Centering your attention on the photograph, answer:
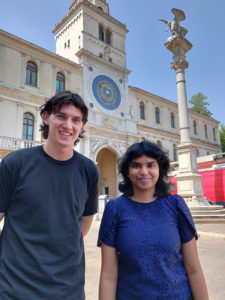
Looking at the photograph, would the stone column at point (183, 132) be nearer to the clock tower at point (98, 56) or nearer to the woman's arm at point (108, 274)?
the woman's arm at point (108, 274)

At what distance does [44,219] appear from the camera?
1.42m

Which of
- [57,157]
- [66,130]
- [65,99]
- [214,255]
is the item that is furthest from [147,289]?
[214,255]

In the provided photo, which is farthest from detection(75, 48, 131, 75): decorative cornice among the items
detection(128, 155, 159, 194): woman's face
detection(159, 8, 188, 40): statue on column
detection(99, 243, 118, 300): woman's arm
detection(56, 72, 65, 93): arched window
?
detection(99, 243, 118, 300): woman's arm

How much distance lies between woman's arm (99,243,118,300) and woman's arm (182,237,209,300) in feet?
1.67

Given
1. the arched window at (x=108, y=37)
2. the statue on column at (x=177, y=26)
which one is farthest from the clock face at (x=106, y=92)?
the statue on column at (x=177, y=26)

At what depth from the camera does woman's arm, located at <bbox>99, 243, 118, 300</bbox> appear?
1463 mm

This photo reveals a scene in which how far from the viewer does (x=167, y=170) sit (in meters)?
1.95

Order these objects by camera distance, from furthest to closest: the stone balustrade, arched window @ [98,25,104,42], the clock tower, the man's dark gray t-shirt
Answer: arched window @ [98,25,104,42] < the clock tower < the stone balustrade < the man's dark gray t-shirt

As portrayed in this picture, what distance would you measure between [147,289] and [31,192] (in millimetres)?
1004

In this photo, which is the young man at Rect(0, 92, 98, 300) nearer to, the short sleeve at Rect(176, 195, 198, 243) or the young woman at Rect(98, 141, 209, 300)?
the young woman at Rect(98, 141, 209, 300)

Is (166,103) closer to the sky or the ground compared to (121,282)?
closer to the sky

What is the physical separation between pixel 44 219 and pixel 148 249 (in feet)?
2.39

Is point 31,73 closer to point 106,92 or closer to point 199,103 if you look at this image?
point 106,92

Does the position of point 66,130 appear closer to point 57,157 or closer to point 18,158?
point 57,157
